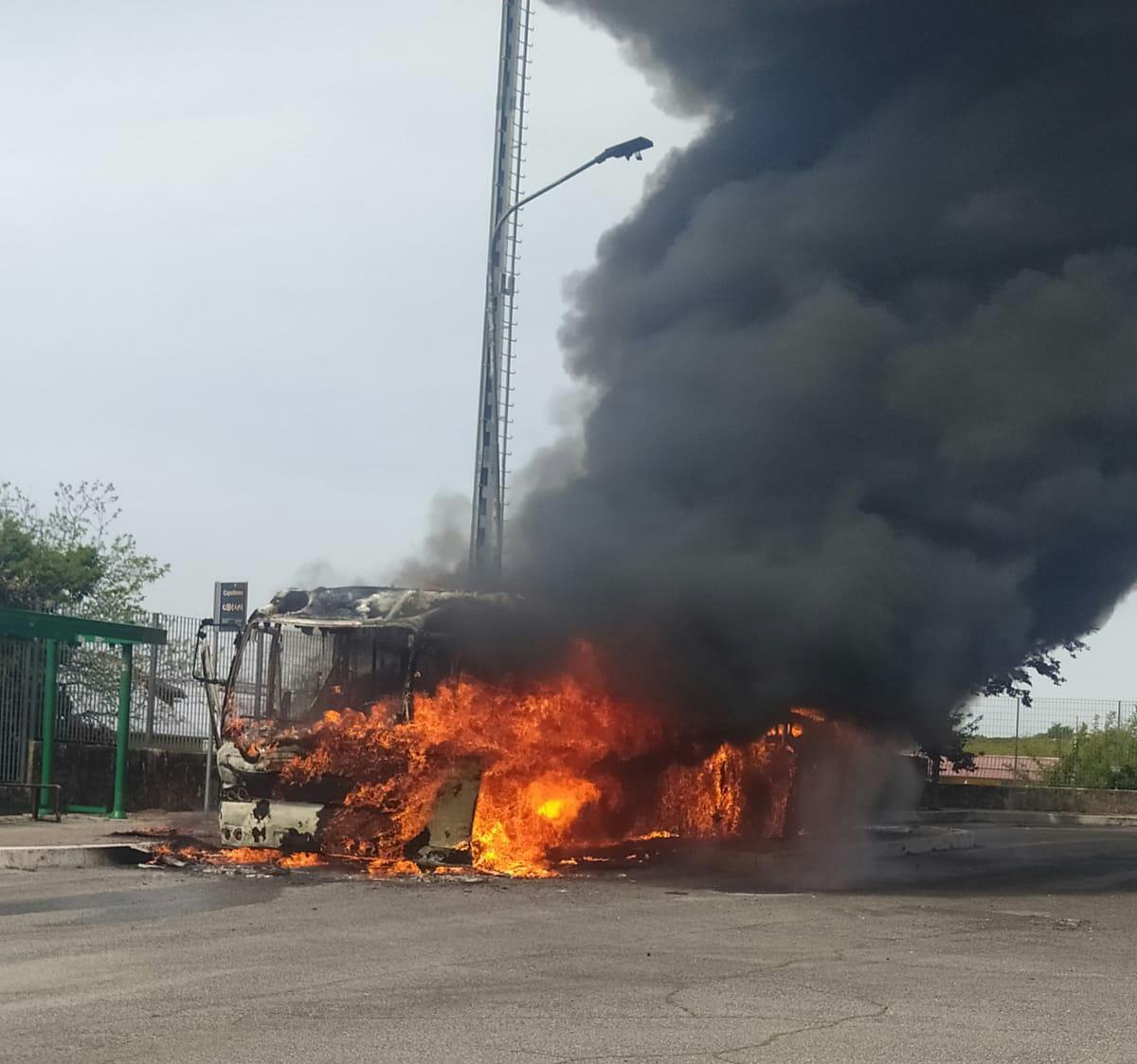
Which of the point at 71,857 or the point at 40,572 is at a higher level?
the point at 40,572

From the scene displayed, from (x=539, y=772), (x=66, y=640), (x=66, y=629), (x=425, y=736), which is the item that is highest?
(x=66, y=629)

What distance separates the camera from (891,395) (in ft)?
46.1

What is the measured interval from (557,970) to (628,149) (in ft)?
38.1

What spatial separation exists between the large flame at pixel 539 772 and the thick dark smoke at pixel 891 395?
67cm

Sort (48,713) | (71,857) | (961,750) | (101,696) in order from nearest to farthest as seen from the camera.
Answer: (71,857)
(48,713)
(101,696)
(961,750)

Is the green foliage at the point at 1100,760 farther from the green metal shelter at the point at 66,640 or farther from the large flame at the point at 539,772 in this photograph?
the green metal shelter at the point at 66,640

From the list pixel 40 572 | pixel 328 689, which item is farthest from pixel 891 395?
pixel 40 572

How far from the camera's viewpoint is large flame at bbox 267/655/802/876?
505 inches

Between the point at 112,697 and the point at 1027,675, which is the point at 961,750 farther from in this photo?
the point at 112,697

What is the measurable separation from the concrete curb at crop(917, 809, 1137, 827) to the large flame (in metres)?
10.4

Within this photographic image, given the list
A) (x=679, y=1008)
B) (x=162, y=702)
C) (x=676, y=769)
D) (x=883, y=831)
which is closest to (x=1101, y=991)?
(x=679, y=1008)

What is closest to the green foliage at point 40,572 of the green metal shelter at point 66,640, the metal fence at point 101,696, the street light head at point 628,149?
the metal fence at point 101,696

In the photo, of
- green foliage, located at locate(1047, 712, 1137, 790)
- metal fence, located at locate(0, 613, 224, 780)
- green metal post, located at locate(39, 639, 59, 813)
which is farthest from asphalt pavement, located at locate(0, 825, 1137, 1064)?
green foliage, located at locate(1047, 712, 1137, 790)

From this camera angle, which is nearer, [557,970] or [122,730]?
[557,970]
